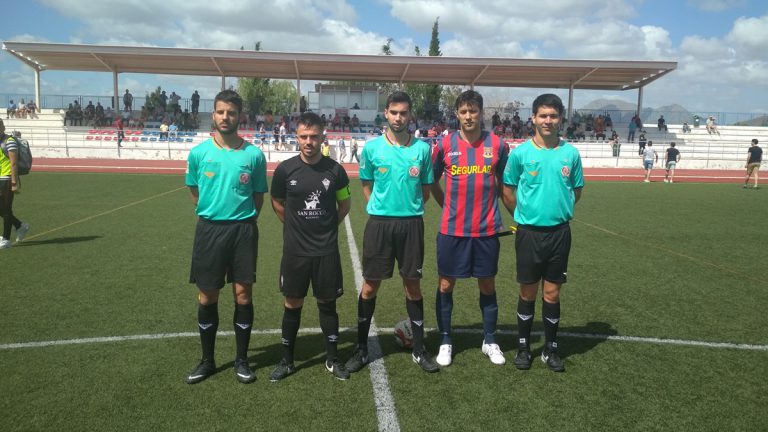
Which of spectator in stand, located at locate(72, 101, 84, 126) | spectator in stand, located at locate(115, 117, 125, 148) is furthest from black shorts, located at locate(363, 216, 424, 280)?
spectator in stand, located at locate(72, 101, 84, 126)

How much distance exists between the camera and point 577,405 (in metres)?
3.51

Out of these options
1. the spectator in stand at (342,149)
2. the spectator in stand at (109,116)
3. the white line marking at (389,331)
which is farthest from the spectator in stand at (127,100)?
the white line marking at (389,331)

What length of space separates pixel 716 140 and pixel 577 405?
38374mm

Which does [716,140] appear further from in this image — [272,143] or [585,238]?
[585,238]

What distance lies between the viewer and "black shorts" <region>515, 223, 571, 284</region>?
4047mm

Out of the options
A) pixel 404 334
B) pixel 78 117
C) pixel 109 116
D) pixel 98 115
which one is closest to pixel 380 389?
pixel 404 334

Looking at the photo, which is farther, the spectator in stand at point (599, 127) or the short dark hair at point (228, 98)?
the spectator in stand at point (599, 127)

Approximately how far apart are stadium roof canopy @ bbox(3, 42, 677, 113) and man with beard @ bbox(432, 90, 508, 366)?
27.4 meters

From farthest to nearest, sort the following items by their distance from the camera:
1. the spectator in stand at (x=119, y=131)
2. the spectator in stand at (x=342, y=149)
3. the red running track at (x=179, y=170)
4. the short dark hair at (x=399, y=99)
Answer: the spectator in stand at (x=342, y=149), the spectator in stand at (x=119, y=131), the red running track at (x=179, y=170), the short dark hair at (x=399, y=99)

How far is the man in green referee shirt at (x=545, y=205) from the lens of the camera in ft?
13.2

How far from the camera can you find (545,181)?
402 cm

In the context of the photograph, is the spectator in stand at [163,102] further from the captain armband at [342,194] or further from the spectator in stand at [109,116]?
the captain armband at [342,194]

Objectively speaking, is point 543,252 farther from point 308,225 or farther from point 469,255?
point 308,225

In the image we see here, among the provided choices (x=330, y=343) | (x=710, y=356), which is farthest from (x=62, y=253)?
(x=710, y=356)
